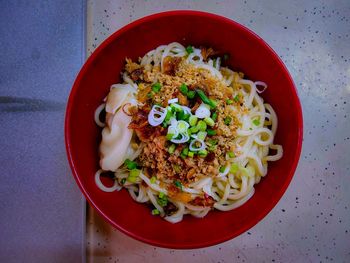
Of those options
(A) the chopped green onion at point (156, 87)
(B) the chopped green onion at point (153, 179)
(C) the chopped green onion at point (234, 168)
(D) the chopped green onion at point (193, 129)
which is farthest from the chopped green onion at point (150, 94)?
(C) the chopped green onion at point (234, 168)

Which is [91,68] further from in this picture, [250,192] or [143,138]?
[250,192]

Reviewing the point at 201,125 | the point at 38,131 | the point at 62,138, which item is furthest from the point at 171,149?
the point at 38,131

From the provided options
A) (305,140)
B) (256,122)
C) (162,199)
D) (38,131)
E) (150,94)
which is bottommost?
(162,199)

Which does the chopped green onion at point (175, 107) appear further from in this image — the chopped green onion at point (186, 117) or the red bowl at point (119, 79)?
the red bowl at point (119, 79)

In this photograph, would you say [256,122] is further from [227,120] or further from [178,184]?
[178,184]

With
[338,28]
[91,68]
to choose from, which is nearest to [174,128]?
[91,68]
